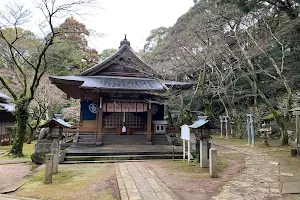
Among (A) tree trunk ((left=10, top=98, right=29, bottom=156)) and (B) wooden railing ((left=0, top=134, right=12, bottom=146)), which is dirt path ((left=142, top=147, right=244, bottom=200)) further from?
(B) wooden railing ((left=0, top=134, right=12, bottom=146))

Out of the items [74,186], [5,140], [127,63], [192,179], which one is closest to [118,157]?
[74,186]

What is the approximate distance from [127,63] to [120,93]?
2.93 m

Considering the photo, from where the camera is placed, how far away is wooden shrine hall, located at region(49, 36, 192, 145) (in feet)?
40.6

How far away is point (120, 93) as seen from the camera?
43.1 ft

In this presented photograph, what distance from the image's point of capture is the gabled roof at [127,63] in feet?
48.5

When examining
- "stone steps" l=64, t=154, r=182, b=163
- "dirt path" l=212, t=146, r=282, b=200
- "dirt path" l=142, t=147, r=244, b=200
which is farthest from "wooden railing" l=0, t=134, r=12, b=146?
"dirt path" l=212, t=146, r=282, b=200

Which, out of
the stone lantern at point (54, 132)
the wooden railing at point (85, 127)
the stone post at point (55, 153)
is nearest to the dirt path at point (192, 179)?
the stone post at point (55, 153)

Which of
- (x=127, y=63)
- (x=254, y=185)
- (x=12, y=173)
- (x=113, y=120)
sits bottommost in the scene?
(x=12, y=173)

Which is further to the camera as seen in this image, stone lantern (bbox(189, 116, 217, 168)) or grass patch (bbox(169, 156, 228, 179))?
stone lantern (bbox(189, 116, 217, 168))

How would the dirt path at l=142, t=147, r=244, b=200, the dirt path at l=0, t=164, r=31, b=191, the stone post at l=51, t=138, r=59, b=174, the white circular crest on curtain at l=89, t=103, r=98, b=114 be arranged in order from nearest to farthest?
the dirt path at l=142, t=147, r=244, b=200
the dirt path at l=0, t=164, r=31, b=191
the stone post at l=51, t=138, r=59, b=174
the white circular crest on curtain at l=89, t=103, r=98, b=114

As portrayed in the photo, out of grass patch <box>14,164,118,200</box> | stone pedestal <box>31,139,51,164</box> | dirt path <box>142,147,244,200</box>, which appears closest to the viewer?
grass patch <box>14,164,118,200</box>

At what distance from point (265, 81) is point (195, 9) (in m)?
11.1

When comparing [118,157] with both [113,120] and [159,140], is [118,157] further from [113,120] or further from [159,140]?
[113,120]

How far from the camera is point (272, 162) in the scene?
8656 mm
